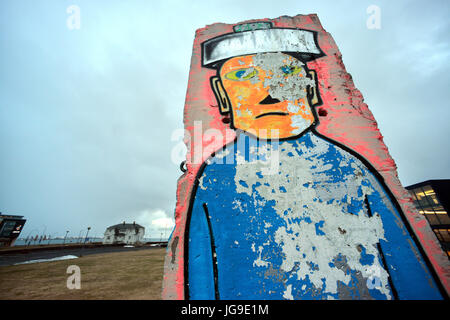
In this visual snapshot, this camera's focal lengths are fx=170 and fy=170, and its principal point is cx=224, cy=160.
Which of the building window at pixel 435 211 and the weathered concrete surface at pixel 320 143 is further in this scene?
the building window at pixel 435 211

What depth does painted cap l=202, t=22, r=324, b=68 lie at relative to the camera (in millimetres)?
2396

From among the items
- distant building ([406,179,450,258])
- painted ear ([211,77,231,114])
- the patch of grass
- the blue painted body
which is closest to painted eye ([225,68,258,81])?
painted ear ([211,77,231,114])

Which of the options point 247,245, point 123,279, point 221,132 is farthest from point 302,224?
point 123,279

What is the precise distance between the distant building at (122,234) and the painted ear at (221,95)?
39998mm

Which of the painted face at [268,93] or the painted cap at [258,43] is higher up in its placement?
the painted cap at [258,43]

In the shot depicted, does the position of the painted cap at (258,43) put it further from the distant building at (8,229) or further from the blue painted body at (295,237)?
the distant building at (8,229)

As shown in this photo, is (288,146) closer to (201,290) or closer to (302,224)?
(302,224)

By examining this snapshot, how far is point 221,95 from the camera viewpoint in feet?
7.20

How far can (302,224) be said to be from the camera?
5.14 ft

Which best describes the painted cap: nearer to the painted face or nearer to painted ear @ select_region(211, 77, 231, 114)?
the painted face

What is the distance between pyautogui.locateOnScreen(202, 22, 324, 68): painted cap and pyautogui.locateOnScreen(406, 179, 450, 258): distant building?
57.9 feet

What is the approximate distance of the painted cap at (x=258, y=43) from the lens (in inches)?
94.3

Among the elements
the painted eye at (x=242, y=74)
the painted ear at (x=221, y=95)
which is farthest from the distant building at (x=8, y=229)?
the painted eye at (x=242, y=74)

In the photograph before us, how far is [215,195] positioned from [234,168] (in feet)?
1.14
